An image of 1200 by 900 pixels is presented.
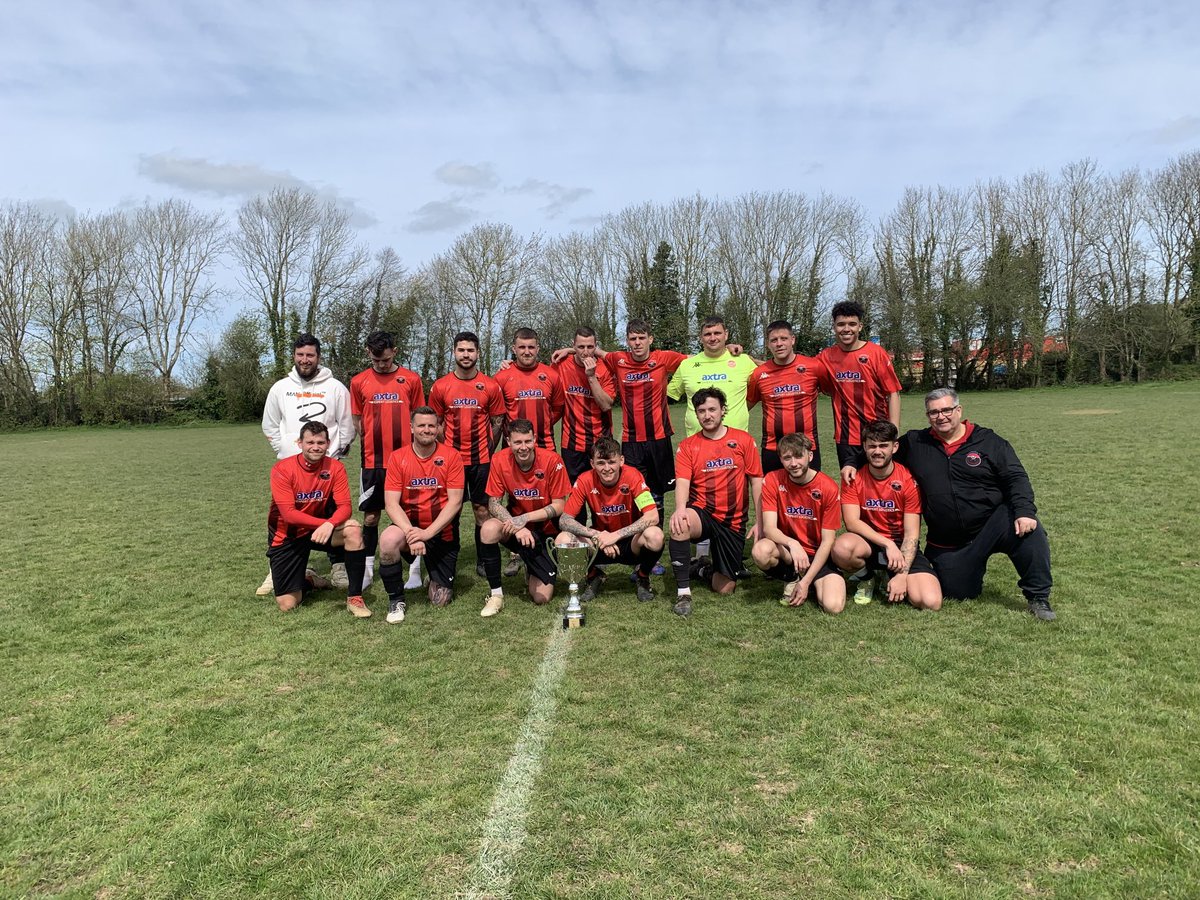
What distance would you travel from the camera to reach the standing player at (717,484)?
16.2 feet

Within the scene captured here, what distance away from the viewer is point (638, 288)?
41.7 metres

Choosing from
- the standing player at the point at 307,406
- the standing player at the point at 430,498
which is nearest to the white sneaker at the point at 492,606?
the standing player at the point at 430,498

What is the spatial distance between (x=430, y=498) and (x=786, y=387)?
2.90 metres

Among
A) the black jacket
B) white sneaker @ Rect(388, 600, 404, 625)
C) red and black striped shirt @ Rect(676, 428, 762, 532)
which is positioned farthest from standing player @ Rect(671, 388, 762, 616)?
white sneaker @ Rect(388, 600, 404, 625)

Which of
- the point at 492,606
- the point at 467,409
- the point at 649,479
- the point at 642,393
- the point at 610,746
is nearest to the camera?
the point at 610,746

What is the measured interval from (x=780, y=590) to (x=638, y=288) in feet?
126

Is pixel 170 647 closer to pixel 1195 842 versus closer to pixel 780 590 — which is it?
pixel 780 590

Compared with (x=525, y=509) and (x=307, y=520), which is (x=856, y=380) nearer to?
(x=525, y=509)

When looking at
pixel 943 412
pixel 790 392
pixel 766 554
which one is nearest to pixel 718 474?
pixel 766 554

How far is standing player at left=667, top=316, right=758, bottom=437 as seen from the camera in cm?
568

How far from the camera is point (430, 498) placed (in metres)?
4.96

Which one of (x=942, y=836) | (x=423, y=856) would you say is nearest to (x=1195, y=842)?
(x=942, y=836)

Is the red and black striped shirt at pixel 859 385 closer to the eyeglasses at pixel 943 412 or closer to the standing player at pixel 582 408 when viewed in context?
the eyeglasses at pixel 943 412

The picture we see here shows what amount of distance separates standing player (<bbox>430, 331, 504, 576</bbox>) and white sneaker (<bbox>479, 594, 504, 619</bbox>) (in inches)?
31.1
